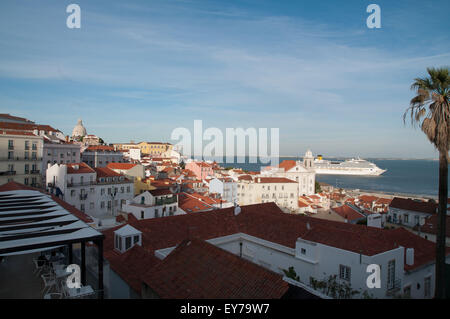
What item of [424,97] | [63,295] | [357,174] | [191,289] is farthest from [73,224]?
[357,174]

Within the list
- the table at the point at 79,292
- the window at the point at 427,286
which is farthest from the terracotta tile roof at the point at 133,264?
the window at the point at 427,286

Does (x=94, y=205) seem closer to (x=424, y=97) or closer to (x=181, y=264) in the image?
(x=181, y=264)

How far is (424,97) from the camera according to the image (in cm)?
912

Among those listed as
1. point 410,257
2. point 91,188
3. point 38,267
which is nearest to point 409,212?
point 410,257

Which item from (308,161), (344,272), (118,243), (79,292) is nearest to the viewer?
(79,292)

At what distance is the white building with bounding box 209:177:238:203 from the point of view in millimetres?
52322

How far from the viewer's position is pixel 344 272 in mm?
11500

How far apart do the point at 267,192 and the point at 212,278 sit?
160ft

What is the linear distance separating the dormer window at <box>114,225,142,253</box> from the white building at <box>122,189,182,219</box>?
589 inches

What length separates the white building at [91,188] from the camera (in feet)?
102

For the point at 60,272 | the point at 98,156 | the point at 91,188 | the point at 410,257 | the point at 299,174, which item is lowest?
the point at 299,174

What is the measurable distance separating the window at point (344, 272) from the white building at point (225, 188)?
39920 millimetres

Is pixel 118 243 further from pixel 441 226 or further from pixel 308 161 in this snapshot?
pixel 308 161

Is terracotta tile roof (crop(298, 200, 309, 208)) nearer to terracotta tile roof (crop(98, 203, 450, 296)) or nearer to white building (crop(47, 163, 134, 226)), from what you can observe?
white building (crop(47, 163, 134, 226))
